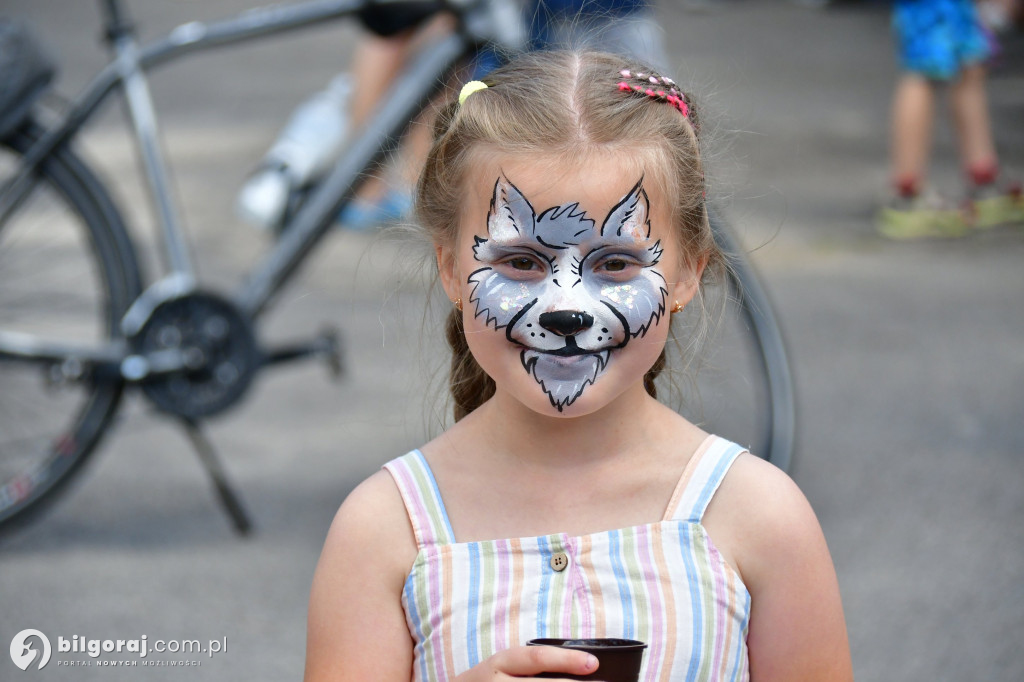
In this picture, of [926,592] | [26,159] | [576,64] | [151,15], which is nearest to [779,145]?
[926,592]

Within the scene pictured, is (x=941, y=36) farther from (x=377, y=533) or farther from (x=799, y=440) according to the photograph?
(x=377, y=533)

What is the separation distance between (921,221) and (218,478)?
393cm

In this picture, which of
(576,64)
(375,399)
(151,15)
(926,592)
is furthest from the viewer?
(151,15)

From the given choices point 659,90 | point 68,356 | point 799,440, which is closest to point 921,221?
point 799,440

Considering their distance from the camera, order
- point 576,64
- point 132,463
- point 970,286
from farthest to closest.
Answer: point 970,286, point 132,463, point 576,64

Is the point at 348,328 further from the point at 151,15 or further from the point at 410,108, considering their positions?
the point at 151,15

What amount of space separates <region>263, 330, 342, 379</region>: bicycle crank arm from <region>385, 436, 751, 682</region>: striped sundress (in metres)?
1.81

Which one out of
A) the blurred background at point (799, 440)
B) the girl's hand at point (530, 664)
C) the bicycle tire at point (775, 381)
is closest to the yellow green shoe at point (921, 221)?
the blurred background at point (799, 440)

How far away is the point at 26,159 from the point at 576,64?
79.5 inches

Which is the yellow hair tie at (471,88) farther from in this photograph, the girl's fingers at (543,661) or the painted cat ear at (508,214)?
the girl's fingers at (543,661)

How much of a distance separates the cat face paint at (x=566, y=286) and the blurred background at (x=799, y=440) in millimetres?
204

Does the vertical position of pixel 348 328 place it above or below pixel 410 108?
below

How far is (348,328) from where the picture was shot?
4855mm

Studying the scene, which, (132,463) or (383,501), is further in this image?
(132,463)
